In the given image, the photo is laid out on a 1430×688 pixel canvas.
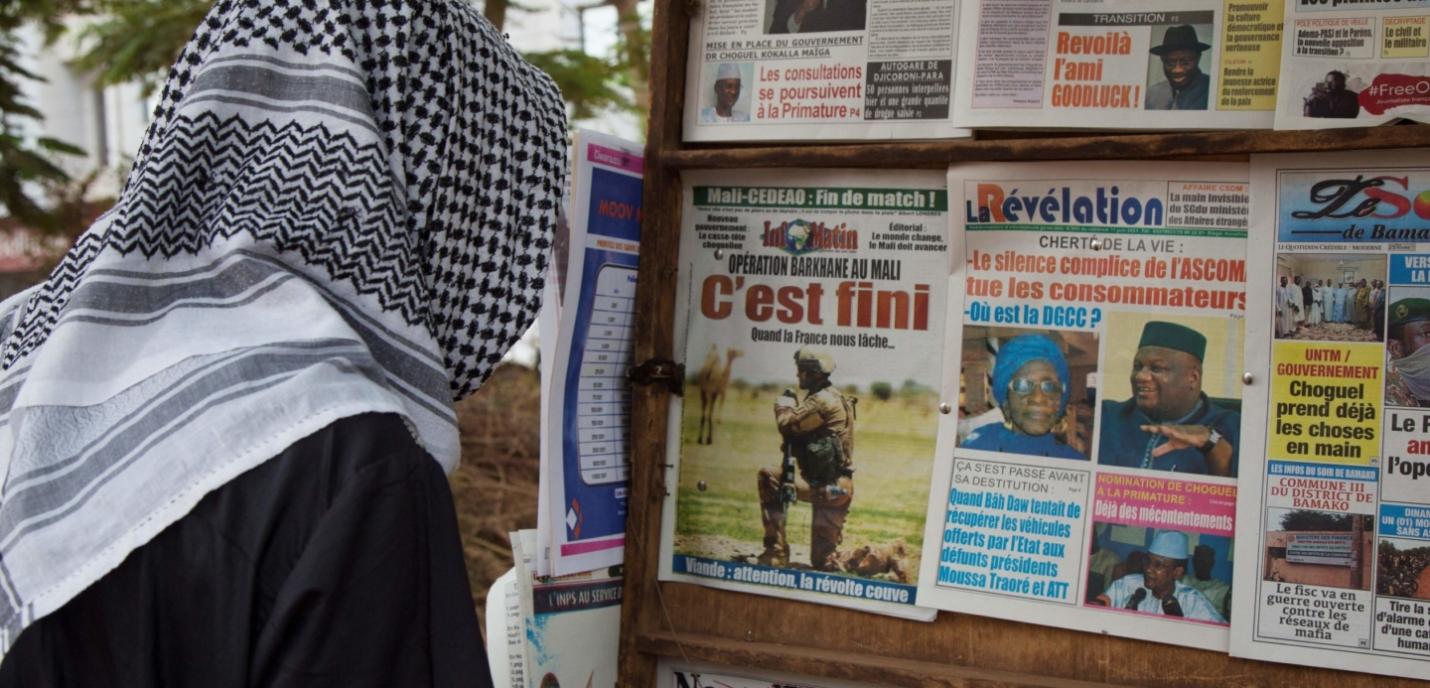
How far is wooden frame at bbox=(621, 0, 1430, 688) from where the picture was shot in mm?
1674

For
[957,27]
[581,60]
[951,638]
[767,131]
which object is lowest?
[951,638]

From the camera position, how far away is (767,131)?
1939 mm

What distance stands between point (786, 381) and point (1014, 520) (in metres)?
0.41

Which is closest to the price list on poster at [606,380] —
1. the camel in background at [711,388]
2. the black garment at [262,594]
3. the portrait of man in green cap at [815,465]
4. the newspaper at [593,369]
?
the newspaper at [593,369]

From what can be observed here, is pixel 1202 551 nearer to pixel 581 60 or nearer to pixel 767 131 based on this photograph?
pixel 767 131

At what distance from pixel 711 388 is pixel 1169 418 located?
0.70 m

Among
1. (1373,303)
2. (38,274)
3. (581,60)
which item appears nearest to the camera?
(1373,303)

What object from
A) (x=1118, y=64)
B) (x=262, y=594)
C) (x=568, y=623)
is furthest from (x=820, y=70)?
(x=262, y=594)

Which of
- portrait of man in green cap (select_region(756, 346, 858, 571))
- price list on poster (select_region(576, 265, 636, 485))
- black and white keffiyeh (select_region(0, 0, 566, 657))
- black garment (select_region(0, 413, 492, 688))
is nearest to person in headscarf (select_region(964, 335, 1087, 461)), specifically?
portrait of man in green cap (select_region(756, 346, 858, 571))

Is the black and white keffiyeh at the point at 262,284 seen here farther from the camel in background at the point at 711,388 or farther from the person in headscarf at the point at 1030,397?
the person in headscarf at the point at 1030,397

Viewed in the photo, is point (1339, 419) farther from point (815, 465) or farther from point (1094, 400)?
point (815, 465)

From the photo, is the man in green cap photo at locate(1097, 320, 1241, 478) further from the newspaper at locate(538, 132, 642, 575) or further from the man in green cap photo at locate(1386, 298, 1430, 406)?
the newspaper at locate(538, 132, 642, 575)

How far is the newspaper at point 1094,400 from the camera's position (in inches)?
67.3

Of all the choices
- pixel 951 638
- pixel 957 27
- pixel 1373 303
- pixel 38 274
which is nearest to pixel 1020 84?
pixel 957 27
